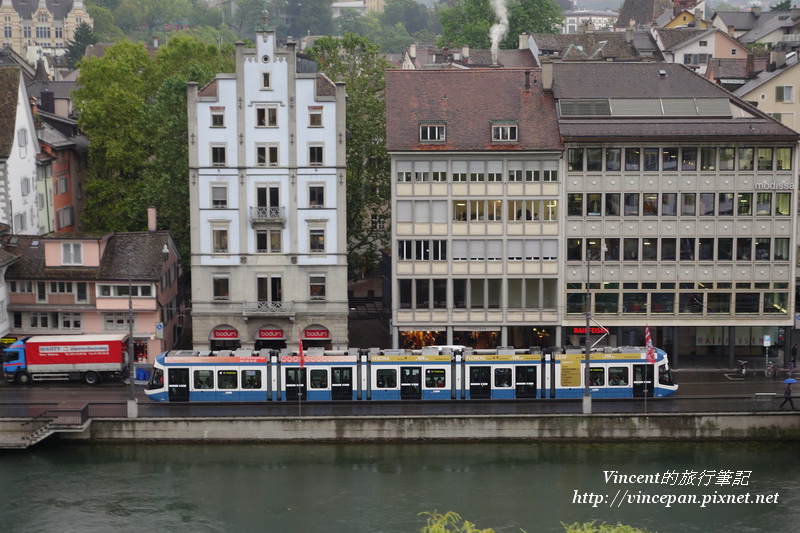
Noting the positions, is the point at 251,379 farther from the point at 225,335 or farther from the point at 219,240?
the point at 219,240

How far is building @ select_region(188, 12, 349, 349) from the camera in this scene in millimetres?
80688

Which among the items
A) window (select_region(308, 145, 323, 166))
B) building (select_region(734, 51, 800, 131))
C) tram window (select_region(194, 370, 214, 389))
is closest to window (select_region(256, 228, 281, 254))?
window (select_region(308, 145, 323, 166))

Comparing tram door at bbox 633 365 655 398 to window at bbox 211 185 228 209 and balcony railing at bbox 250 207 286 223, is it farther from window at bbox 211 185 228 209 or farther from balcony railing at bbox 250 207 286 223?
window at bbox 211 185 228 209

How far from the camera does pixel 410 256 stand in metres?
82.0

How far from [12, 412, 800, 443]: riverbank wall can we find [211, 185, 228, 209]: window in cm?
1545

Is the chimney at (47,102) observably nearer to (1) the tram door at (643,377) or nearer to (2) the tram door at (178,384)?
(2) the tram door at (178,384)

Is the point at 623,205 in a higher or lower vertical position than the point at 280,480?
higher

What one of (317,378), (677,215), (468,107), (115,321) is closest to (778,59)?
(677,215)

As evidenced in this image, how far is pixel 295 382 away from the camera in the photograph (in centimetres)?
7438

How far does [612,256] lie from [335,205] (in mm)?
16707

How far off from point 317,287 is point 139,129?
24.1m

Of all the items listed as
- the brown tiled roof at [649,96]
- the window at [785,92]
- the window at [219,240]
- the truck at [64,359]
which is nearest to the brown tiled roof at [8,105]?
the truck at [64,359]

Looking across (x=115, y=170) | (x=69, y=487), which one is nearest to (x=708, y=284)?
(x=69, y=487)

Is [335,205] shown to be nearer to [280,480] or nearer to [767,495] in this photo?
[280,480]
